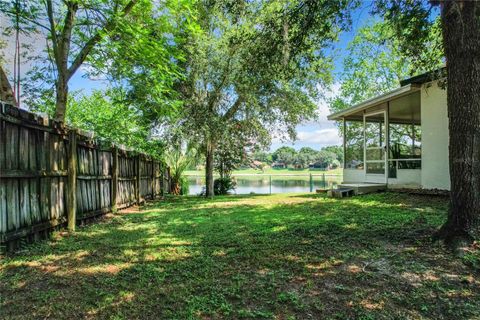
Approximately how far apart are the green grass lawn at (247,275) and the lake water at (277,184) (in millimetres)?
11301

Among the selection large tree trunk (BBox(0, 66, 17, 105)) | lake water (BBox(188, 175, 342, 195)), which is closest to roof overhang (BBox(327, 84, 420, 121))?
lake water (BBox(188, 175, 342, 195))

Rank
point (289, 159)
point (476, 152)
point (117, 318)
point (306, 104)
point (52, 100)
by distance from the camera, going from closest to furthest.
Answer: point (117, 318), point (476, 152), point (52, 100), point (306, 104), point (289, 159)

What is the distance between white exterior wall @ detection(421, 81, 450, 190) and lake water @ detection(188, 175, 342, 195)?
21.0 feet

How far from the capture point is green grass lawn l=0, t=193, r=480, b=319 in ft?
8.93

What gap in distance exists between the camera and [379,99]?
10859 millimetres

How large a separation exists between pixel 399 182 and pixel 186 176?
41.1ft

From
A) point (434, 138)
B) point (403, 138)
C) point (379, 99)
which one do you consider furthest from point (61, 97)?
point (403, 138)

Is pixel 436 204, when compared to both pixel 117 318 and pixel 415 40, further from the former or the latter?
pixel 117 318

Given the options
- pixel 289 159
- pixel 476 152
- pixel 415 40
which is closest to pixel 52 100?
pixel 415 40

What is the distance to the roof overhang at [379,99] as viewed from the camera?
9383 millimetres

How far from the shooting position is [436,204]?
7.40 meters

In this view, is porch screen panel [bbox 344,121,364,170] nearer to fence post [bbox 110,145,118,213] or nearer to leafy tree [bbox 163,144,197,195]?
leafy tree [bbox 163,144,197,195]

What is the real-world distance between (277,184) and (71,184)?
2096cm

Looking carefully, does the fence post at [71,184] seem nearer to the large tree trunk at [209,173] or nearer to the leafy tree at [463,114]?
the leafy tree at [463,114]
